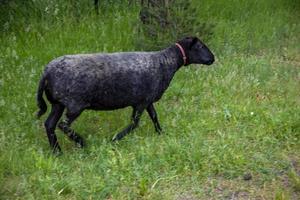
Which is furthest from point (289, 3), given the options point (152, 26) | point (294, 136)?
point (294, 136)

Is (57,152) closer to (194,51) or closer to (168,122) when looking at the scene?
(168,122)

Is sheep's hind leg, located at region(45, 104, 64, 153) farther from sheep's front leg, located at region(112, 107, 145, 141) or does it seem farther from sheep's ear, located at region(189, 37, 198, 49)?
sheep's ear, located at region(189, 37, 198, 49)

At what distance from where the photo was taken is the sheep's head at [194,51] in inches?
280

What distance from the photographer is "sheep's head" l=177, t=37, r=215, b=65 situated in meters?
7.12

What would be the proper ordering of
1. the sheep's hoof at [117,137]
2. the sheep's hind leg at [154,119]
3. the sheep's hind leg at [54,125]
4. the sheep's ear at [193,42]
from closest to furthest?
the sheep's hind leg at [54,125] → the sheep's hoof at [117,137] → the sheep's hind leg at [154,119] → the sheep's ear at [193,42]

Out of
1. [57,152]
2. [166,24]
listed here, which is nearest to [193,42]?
[57,152]

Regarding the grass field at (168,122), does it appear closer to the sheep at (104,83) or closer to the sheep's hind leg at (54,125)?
Answer: the sheep's hind leg at (54,125)

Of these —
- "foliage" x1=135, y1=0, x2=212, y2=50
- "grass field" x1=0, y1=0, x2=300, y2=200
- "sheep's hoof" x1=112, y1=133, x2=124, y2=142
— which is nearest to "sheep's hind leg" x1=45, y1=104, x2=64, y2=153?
"grass field" x1=0, y1=0, x2=300, y2=200

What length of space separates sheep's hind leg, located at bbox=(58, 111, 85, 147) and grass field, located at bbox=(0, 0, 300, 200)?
146 mm

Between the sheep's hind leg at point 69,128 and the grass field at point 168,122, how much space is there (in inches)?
5.8

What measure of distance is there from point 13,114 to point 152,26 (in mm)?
3321

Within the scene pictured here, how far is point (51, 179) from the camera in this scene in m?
5.30

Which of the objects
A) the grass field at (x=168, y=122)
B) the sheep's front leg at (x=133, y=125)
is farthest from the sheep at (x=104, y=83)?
the grass field at (x=168, y=122)

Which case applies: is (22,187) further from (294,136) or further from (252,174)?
(294,136)
